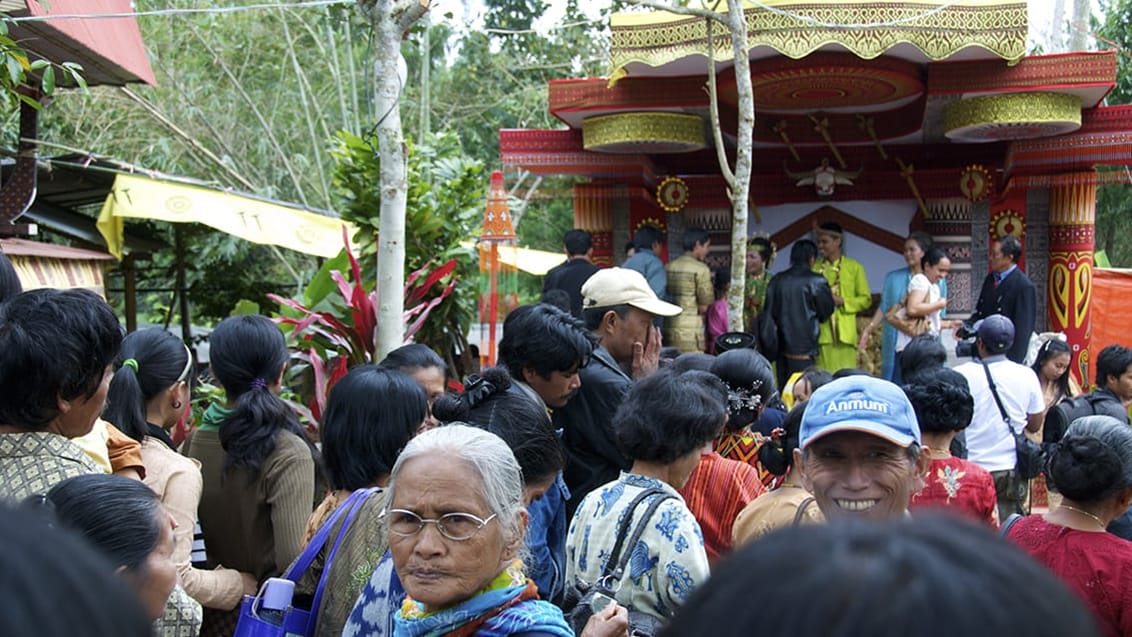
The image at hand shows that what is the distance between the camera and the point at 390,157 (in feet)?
20.1

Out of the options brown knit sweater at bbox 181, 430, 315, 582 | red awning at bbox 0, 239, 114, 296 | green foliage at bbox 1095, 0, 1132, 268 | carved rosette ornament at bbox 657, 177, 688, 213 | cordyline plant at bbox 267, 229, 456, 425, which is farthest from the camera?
green foliage at bbox 1095, 0, 1132, 268

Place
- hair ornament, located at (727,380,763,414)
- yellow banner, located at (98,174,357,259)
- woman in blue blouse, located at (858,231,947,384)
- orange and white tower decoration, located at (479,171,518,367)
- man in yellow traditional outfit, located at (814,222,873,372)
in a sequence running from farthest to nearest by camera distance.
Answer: yellow banner, located at (98,174,357,259) → man in yellow traditional outfit, located at (814,222,873,372) → woman in blue blouse, located at (858,231,947,384) → orange and white tower decoration, located at (479,171,518,367) → hair ornament, located at (727,380,763,414)

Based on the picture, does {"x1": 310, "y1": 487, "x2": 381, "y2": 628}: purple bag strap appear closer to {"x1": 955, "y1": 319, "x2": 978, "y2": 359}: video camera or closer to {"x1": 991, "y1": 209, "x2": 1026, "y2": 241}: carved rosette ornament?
{"x1": 955, "y1": 319, "x2": 978, "y2": 359}: video camera

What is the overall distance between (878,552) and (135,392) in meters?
3.15

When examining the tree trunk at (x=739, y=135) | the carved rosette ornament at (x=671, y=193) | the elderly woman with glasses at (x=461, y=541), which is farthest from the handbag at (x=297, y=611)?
the carved rosette ornament at (x=671, y=193)

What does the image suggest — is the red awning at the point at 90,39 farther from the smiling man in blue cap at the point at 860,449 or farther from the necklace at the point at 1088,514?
the necklace at the point at 1088,514

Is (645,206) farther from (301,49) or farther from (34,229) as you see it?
(301,49)

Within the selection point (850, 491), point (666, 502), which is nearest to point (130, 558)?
point (666, 502)

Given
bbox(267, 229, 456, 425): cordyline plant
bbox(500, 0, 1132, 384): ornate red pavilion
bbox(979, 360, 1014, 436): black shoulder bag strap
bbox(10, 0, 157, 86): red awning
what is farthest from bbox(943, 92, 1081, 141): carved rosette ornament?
bbox(10, 0, 157, 86): red awning

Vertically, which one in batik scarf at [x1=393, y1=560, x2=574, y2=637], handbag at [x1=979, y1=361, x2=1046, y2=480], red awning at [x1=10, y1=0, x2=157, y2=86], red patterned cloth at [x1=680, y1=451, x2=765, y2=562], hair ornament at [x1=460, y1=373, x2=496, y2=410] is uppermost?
red awning at [x1=10, y1=0, x2=157, y2=86]

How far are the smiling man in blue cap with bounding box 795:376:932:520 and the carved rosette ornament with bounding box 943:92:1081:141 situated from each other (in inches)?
316

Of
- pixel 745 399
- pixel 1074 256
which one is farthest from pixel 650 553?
pixel 1074 256

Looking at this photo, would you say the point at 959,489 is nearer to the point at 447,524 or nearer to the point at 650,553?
the point at 650,553

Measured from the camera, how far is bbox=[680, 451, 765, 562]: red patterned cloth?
354 cm
